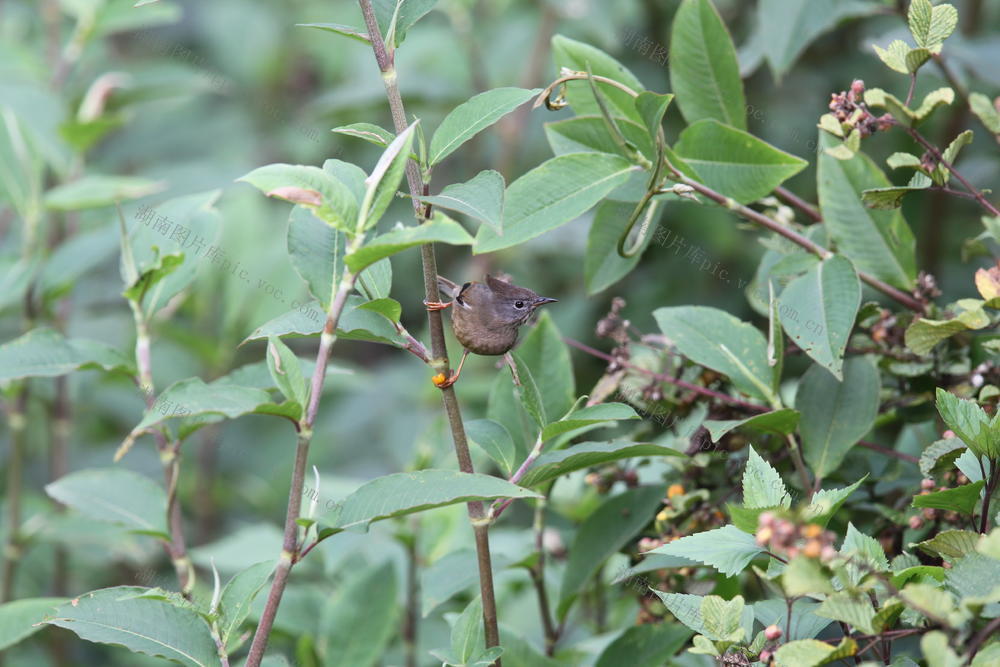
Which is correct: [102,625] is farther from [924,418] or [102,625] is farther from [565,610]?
[924,418]

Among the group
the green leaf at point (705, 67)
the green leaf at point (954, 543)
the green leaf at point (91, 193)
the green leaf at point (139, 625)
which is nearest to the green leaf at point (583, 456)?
the green leaf at point (954, 543)

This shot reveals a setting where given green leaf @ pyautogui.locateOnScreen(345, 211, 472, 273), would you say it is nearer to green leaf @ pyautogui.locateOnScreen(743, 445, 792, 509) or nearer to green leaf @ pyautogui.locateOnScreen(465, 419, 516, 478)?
green leaf @ pyautogui.locateOnScreen(465, 419, 516, 478)

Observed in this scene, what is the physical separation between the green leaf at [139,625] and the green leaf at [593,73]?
2.31 feet

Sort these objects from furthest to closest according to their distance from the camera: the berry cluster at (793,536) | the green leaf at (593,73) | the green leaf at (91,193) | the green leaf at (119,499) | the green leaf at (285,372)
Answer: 1. the green leaf at (91,193)
2. the green leaf at (119,499)
3. the green leaf at (593,73)
4. the green leaf at (285,372)
5. the berry cluster at (793,536)

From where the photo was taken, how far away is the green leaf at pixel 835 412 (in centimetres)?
107

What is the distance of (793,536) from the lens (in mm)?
666

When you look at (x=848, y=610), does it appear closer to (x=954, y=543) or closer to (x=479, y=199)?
(x=954, y=543)

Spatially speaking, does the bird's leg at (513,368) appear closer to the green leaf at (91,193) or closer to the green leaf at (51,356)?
the green leaf at (51,356)

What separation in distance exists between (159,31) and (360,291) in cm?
318

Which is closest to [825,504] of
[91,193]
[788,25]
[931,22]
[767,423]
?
[767,423]

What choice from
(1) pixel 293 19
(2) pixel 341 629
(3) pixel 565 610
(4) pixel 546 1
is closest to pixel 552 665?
(3) pixel 565 610

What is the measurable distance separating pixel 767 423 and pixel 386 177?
1.56ft

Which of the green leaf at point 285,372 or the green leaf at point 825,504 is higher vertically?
the green leaf at point 285,372

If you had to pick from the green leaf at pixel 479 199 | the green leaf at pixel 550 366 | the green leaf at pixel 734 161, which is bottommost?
the green leaf at pixel 550 366
